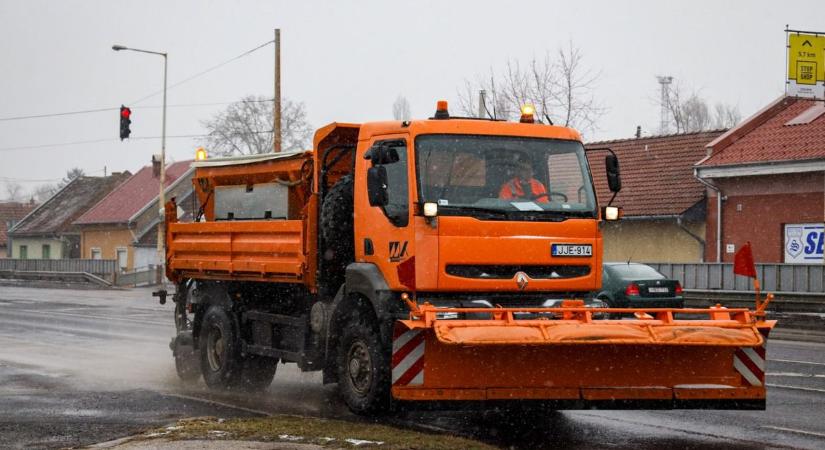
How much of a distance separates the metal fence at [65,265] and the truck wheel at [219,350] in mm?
42420

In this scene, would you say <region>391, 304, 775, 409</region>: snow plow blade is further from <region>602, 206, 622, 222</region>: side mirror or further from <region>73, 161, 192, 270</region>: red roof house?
<region>73, 161, 192, 270</region>: red roof house

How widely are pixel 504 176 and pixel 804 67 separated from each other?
18317 millimetres

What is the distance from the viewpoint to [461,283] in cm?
1091

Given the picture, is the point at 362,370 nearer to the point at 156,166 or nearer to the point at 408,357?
the point at 408,357

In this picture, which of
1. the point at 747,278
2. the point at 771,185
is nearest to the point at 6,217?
the point at 771,185

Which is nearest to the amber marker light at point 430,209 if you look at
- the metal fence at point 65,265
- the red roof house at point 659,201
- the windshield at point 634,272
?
the windshield at point 634,272

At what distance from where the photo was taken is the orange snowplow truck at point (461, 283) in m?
10.2

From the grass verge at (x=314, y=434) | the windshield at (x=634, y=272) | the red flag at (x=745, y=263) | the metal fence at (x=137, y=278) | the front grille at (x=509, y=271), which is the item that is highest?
the red flag at (x=745, y=263)

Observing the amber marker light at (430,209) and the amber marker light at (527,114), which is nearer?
the amber marker light at (430,209)

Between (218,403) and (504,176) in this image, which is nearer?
(504,176)

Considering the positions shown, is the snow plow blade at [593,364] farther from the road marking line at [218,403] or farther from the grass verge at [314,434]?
the road marking line at [218,403]

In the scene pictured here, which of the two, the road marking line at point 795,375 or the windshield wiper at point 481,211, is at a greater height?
the windshield wiper at point 481,211

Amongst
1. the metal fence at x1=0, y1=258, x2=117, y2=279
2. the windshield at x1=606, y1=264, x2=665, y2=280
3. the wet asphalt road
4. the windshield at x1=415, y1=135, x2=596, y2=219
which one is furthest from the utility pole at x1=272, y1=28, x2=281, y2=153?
Result: the metal fence at x1=0, y1=258, x2=117, y2=279

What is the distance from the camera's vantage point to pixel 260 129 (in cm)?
9075
